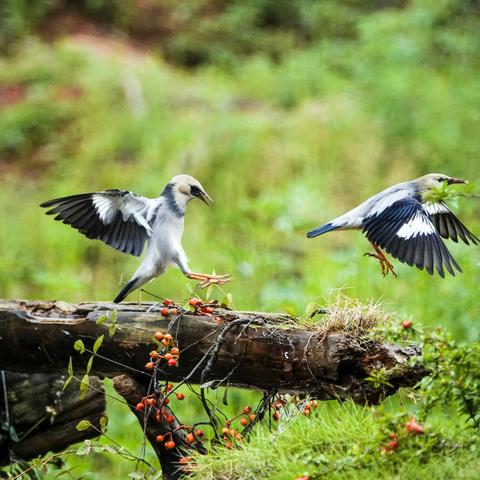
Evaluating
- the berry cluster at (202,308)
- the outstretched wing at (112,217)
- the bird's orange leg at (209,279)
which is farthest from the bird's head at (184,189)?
the berry cluster at (202,308)

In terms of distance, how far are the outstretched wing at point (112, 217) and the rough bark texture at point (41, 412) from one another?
0.79 meters

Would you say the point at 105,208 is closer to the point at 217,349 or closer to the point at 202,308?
the point at 202,308

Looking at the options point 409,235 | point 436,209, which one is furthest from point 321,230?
point 436,209

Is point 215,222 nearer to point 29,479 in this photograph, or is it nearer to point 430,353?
point 29,479

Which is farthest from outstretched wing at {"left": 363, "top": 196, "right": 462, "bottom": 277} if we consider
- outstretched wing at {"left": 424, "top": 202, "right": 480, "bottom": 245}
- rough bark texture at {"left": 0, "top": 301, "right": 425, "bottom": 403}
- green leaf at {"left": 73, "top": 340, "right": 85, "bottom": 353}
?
green leaf at {"left": 73, "top": 340, "right": 85, "bottom": 353}

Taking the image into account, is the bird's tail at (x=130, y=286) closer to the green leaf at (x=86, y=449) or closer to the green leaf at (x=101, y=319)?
the green leaf at (x=101, y=319)

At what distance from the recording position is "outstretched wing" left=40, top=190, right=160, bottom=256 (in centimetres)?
462

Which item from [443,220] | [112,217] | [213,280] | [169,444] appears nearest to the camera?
[169,444]

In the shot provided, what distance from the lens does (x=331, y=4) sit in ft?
46.1

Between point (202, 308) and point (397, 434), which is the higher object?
point (202, 308)

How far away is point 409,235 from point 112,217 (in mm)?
1513

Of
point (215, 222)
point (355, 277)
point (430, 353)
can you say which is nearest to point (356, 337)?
point (430, 353)

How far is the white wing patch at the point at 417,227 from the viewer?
4.42m

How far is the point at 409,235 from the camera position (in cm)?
443
